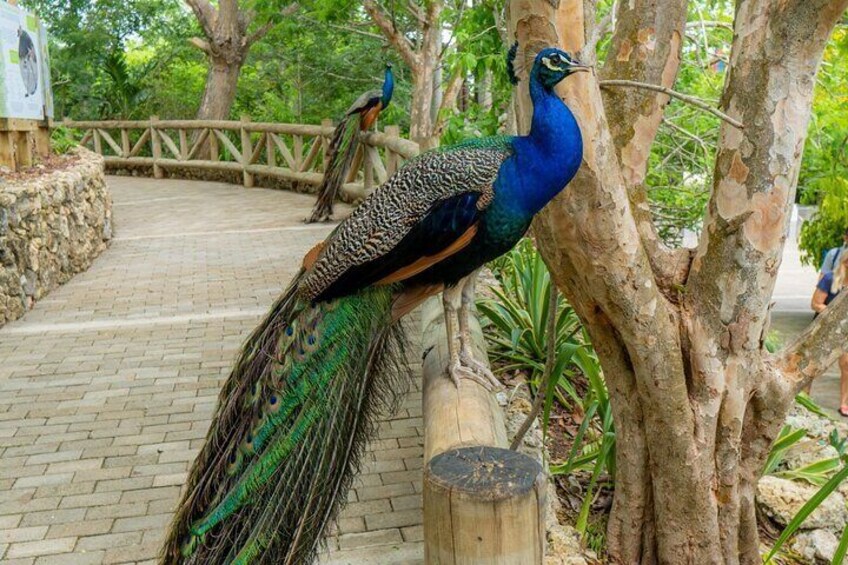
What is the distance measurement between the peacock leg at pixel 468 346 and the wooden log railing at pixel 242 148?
4.59 meters

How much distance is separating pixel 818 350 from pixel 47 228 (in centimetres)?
558

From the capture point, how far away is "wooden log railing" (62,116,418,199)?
29.8 ft

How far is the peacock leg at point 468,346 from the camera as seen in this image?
9.83ft

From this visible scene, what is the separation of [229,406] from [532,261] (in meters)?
2.80

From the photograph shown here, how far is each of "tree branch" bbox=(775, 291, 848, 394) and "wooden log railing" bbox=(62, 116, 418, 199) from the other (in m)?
5.14

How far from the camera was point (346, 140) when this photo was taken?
29.6 feet

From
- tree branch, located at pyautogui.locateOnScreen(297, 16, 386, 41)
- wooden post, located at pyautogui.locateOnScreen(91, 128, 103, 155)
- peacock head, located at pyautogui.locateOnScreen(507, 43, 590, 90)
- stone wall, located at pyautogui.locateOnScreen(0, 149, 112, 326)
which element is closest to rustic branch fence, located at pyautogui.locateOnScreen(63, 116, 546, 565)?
peacock head, located at pyautogui.locateOnScreen(507, 43, 590, 90)

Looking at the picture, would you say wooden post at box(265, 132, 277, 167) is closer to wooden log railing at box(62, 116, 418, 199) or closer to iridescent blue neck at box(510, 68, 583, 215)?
wooden log railing at box(62, 116, 418, 199)

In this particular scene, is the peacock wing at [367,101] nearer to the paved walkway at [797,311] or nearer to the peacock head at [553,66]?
the paved walkway at [797,311]

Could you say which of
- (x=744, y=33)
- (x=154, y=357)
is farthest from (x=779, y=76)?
(x=154, y=357)

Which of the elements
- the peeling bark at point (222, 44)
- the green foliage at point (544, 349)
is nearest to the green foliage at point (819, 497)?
the green foliage at point (544, 349)

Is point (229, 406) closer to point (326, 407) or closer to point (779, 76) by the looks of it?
point (326, 407)

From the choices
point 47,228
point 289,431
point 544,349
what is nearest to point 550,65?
point 289,431

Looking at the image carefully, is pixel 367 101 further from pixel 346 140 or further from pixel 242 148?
pixel 242 148
